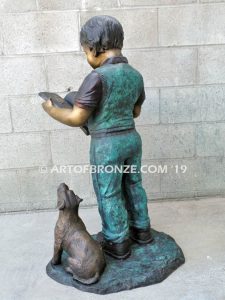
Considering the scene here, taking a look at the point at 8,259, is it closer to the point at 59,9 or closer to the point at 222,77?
the point at 59,9

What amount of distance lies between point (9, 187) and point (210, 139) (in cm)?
179

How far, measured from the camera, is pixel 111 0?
283 centimetres

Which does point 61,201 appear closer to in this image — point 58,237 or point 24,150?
point 58,237

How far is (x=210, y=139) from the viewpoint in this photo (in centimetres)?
318

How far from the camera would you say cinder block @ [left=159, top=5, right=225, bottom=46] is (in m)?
2.88

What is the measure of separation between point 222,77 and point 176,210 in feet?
3.84

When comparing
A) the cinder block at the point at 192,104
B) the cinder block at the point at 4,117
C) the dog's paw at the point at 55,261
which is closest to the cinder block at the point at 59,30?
the cinder block at the point at 4,117

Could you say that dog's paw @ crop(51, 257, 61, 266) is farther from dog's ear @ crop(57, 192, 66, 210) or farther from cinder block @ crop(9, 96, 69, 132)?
cinder block @ crop(9, 96, 69, 132)

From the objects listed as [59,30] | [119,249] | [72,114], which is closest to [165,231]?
[119,249]

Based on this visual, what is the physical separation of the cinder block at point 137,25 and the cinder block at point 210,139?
0.85 m

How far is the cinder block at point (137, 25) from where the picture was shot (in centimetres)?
285

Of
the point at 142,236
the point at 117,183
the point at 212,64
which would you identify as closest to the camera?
the point at 117,183

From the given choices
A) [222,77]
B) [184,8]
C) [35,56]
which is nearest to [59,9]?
[35,56]

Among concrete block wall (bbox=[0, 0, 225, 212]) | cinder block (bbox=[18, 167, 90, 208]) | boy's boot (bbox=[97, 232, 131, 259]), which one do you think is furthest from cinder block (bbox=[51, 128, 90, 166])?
boy's boot (bbox=[97, 232, 131, 259])
